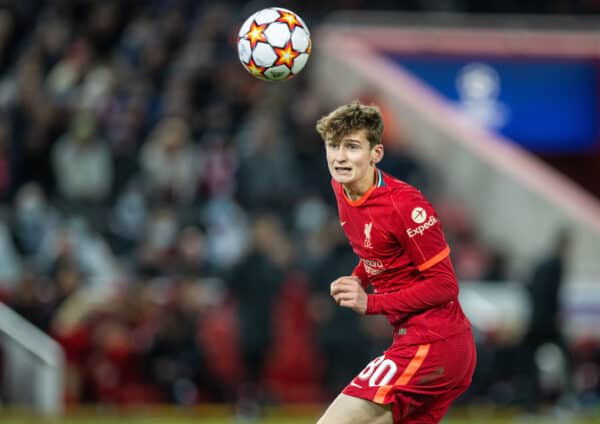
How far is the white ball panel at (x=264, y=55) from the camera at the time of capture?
6758 millimetres

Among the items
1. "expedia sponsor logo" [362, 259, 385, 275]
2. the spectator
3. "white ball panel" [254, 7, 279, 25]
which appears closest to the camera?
"expedia sponsor logo" [362, 259, 385, 275]

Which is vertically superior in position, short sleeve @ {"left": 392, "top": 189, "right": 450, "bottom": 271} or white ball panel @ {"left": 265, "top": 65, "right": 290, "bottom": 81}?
white ball panel @ {"left": 265, "top": 65, "right": 290, "bottom": 81}

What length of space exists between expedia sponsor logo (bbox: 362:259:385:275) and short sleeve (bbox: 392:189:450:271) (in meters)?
0.20

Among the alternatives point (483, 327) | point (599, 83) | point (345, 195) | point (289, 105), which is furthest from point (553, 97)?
point (345, 195)

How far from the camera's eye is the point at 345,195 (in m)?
6.28

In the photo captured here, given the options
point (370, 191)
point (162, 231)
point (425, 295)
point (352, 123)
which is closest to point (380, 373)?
point (425, 295)

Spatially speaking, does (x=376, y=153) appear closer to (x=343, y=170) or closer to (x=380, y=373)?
(x=343, y=170)

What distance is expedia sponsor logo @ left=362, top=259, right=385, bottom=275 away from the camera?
6203mm

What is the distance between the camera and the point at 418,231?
19.6 feet

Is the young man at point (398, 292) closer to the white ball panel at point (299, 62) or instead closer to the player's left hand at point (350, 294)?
the player's left hand at point (350, 294)

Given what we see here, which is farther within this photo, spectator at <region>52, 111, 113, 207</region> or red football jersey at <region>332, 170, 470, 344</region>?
spectator at <region>52, 111, 113, 207</region>

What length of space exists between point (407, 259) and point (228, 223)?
822 cm

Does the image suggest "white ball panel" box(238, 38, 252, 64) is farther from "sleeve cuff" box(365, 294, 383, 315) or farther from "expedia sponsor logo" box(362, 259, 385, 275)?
"sleeve cuff" box(365, 294, 383, 315)

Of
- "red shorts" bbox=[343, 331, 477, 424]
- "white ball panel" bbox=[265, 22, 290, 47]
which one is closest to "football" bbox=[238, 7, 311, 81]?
"white ball panel" bbox=[265, 22, 290, 47]
